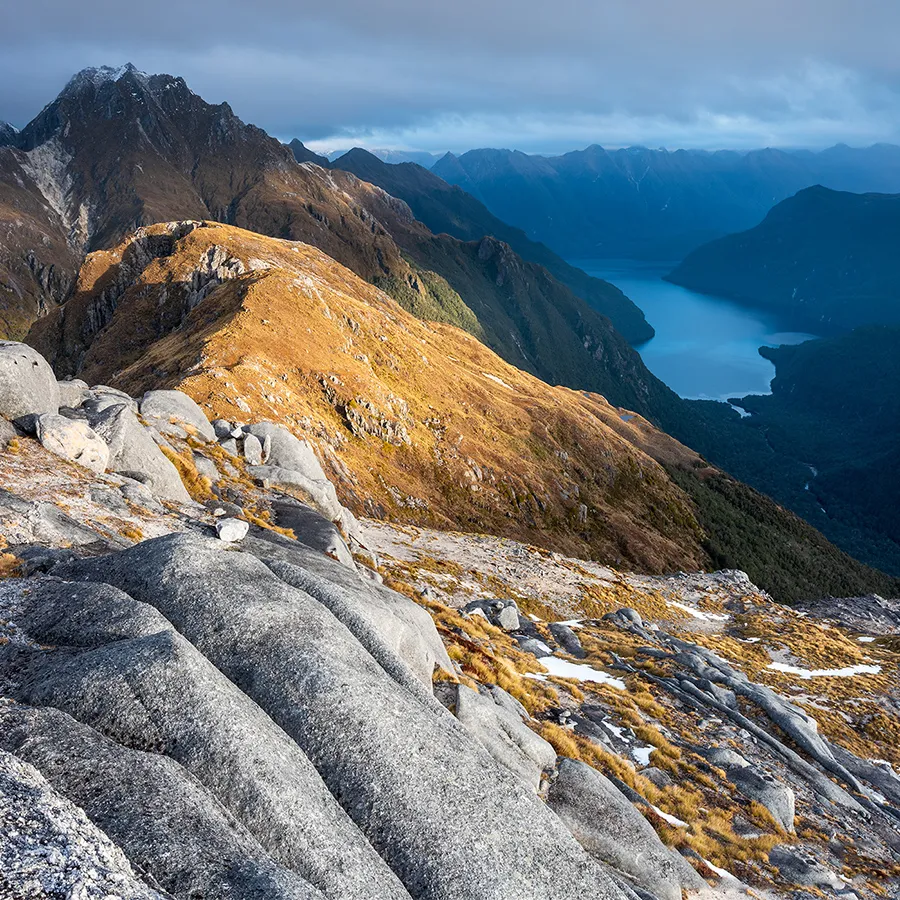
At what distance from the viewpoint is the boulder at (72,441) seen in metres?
27.3

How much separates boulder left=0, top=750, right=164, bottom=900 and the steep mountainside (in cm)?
6745

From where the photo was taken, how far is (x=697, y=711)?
1278 inches

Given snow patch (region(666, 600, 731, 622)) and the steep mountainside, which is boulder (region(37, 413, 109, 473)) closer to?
the steep mountainside

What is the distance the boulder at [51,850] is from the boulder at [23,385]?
83.7 feet

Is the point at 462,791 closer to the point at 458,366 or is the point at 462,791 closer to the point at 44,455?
the point at 44,455

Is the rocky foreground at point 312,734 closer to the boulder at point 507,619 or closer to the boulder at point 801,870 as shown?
the boulder at point 801,870

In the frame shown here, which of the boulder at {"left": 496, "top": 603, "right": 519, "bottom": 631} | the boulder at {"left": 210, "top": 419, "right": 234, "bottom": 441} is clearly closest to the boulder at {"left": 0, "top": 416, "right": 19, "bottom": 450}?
the boulder at {"left": 210, "top": 419, "right": 234, "bottom": 441}

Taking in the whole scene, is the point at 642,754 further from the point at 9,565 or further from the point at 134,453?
the point at 134,453

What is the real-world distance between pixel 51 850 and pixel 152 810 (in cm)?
250

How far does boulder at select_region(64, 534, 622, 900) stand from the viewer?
12.3m

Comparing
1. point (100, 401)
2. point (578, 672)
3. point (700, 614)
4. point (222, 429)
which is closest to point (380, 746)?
point (578, 672)

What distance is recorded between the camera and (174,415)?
146 feet

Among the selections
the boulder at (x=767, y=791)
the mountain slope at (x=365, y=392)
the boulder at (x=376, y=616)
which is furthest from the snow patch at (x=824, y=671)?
the mountain slope at (x=365, y=392)

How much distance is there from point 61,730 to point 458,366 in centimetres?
14658
